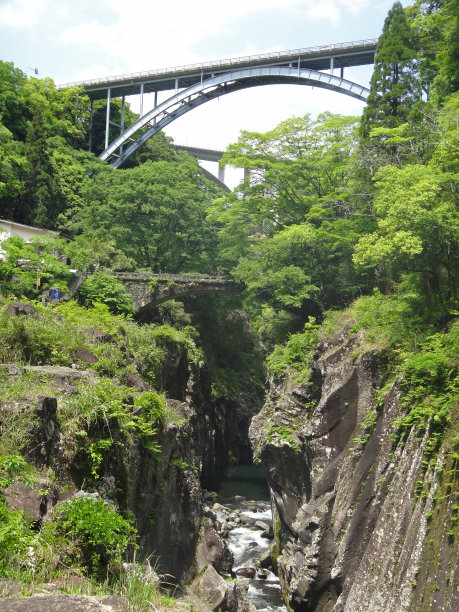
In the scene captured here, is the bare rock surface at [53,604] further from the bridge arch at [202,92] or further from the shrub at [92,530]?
the bridge arch at [202,92]

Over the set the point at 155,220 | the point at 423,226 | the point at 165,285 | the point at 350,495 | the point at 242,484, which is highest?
the point at 155,220

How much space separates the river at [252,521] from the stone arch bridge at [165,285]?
1206cm

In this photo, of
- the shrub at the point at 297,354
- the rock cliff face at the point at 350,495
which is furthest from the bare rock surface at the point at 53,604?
the shrub at the point at 297,354

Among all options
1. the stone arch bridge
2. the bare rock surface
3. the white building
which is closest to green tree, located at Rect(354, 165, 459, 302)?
the bare rock surface

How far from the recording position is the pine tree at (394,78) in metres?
25.5

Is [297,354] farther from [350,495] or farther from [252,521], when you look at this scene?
[252,521]

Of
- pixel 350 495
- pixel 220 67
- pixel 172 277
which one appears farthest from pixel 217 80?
pixel 350 495

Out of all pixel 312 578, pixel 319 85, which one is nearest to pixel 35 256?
pixel 312 578

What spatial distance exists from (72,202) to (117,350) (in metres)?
28.3

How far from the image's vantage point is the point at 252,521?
93.1ft

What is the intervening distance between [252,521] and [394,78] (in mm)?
21940

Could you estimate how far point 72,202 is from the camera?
40.8 m

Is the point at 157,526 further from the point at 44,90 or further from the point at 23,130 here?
the point at 44,90

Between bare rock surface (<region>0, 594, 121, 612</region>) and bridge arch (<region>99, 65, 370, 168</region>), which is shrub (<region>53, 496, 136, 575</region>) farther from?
bridge arch (<region>99, 65, 370, 168</region>)
